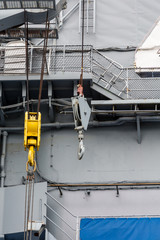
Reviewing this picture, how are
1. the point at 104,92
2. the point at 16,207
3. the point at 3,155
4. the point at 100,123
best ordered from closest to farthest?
the point at 16,207 → the point at 104,92 → the point at 3,155 → the point at 100,123

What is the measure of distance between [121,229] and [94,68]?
513cm

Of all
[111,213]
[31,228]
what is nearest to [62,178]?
[111,213]

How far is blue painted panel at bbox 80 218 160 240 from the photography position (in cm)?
1522

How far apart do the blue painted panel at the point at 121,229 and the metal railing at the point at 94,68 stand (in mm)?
3777

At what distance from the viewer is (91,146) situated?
1711 centimetres

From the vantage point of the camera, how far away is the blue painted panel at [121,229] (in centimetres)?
1522

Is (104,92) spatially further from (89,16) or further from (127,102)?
(89,16)

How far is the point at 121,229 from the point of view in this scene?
15305 millimetres

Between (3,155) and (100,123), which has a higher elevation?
(100,123)

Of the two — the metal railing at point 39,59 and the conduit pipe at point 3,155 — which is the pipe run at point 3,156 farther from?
the metal railing at point 39,59

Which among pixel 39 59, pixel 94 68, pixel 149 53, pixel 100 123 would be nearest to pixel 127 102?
pixel 100 123

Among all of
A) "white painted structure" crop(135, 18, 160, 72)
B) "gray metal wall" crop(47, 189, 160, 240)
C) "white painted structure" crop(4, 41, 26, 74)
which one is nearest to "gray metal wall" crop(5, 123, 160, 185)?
"gray metal wall" crop(47, 189, 160, 240)

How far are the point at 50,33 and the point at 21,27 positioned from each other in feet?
2.58

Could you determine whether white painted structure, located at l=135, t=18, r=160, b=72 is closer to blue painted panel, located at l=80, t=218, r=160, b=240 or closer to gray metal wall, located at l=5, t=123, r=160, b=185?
gray metal wall, located at l=5, t=123, r=160, b=185
